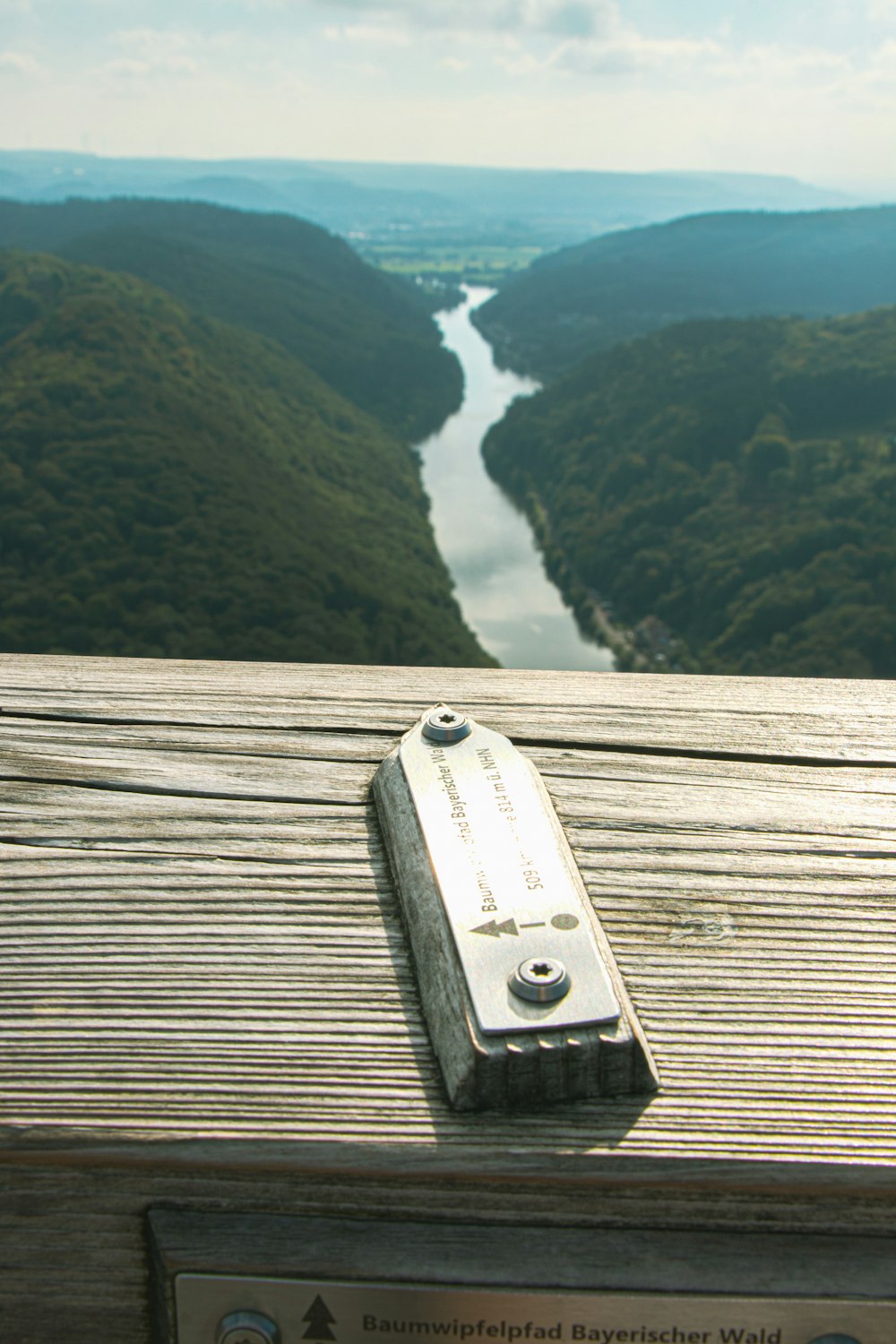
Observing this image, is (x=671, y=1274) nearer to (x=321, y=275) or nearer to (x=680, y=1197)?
(x=680, y=1197)

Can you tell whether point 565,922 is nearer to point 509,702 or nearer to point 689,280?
point 509,702

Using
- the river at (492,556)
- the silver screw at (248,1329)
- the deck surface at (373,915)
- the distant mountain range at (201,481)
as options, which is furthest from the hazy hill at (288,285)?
the silver screw at (248,1329)

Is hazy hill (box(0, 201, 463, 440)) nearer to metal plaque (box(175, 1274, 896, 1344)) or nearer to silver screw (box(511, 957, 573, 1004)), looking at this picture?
silver screw (box(511, 957, 573, 1004))

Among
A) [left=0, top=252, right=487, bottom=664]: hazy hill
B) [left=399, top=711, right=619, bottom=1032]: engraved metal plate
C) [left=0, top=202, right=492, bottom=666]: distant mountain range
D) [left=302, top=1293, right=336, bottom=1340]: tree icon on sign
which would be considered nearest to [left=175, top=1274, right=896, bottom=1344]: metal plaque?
[left=302, top=1293, right=336, bottom=1340]: tree icon on sign

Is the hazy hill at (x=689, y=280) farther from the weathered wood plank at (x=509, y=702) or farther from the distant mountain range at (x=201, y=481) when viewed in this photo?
the weathered wood plank at (x=509, y=702)

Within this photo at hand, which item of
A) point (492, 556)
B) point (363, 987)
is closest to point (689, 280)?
point (492, 556)

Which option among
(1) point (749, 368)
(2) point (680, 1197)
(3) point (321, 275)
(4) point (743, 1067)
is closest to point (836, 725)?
(4) point (743, 1067)
